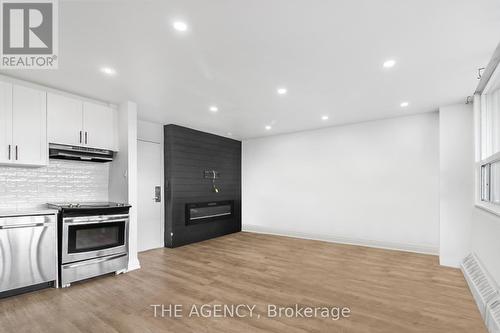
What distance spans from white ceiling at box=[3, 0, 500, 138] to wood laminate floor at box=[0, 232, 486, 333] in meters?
2.70

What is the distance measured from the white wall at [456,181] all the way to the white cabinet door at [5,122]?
6.38m

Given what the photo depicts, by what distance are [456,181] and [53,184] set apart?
641 centimetres

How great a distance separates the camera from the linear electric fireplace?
5.87 metres

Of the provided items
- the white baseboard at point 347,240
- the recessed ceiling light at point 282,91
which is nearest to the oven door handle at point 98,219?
the recessed ceiling light at point 282,91

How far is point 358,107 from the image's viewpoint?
4.54m

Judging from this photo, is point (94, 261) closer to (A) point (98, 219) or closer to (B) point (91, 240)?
(B) point (91, 240)

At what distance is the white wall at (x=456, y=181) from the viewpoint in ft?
13.4

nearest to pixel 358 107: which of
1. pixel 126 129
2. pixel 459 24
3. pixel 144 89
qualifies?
pixel 459 24

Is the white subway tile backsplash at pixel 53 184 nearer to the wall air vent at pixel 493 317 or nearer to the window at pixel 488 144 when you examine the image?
the wall air vent at pixel 493 317

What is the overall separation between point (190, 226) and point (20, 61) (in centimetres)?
412

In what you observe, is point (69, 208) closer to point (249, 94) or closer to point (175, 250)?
point (175, 250)

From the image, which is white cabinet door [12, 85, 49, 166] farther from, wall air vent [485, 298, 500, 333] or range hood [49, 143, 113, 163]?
wall air vent [485, 298, 500, 333]

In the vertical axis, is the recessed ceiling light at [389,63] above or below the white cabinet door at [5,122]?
above

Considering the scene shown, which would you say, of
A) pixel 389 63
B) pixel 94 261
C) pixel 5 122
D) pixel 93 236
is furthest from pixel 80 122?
pixel 389 63
